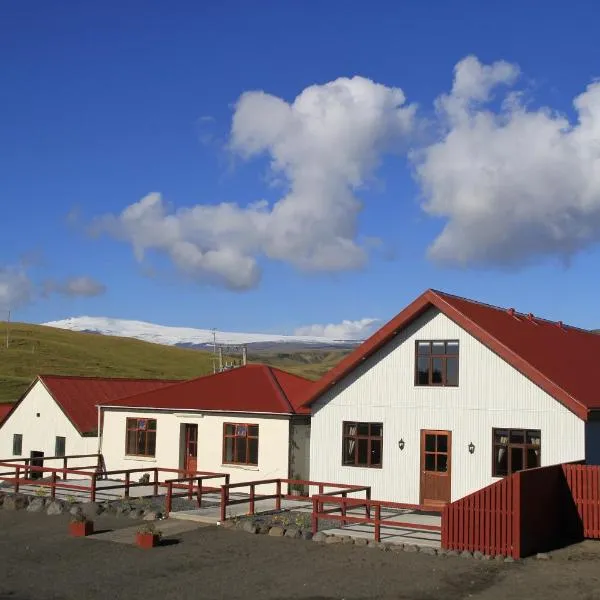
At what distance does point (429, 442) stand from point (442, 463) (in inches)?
28.3

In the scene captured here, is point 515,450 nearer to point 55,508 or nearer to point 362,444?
point 362,444

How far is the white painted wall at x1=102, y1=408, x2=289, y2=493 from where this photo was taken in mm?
29047

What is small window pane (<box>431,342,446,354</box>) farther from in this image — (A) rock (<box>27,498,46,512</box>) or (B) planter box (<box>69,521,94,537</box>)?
(A) rock (<box>27,498,46,512</box>)

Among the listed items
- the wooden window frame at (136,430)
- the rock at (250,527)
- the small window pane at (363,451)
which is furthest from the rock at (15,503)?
the small window pane at (363,451)

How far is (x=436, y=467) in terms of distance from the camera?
2470 centimetres

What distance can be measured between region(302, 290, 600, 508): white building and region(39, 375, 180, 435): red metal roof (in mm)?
12768

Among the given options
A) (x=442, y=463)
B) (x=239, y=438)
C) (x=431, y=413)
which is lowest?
(x=442, y=463)

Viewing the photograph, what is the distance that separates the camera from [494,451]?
23.6m

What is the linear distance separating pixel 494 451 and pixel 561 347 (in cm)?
530

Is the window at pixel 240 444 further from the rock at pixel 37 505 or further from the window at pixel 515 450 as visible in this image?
the window at pixel 515 450

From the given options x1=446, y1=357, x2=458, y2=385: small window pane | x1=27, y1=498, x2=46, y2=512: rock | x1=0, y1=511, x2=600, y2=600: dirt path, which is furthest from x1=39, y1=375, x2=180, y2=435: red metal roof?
x1=446, y1=357, x2=458, y2=385: small window pane

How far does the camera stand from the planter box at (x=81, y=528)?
20.6 metres

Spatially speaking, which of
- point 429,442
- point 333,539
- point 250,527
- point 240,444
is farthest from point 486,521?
point 240,444

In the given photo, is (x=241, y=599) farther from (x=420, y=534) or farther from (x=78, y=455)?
(x=78, y=455)
